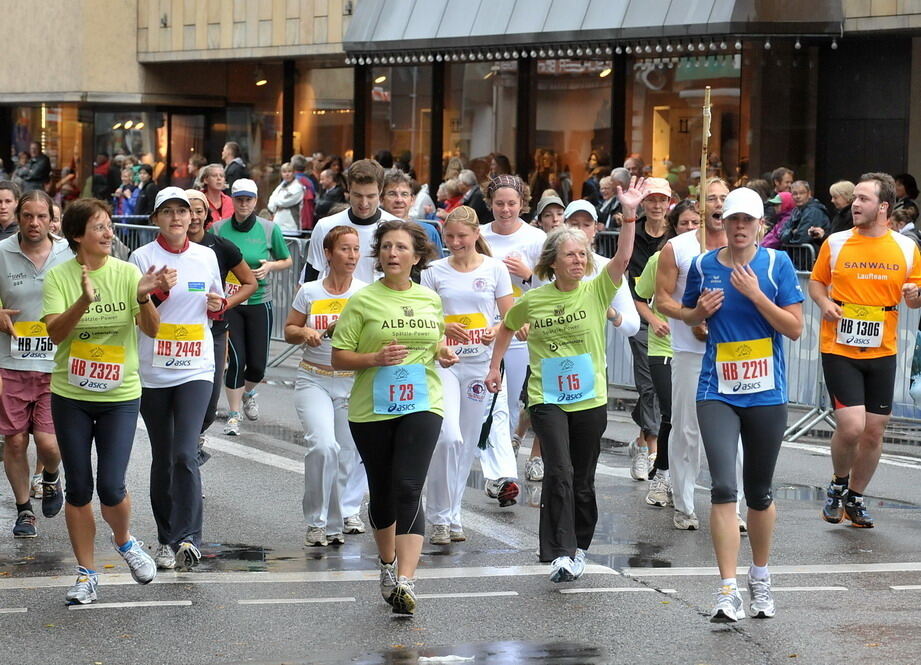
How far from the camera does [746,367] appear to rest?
7.20 meters

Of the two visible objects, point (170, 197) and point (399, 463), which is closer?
point (399, 463)

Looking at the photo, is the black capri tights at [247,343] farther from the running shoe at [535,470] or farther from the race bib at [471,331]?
the race bib at [471,331]

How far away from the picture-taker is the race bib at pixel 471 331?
9.08 metres

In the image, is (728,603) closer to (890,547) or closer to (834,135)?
(890,547)

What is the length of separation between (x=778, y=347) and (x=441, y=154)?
18928mm

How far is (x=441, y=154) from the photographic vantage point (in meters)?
26.0

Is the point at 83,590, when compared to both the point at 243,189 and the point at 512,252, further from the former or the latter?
the point at 243,189

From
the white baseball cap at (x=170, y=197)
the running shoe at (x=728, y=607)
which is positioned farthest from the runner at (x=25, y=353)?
the running shoe at (x=728, y=607)

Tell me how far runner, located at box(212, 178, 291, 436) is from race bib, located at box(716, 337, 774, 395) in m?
5.41

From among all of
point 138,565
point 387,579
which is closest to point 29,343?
point 138,565

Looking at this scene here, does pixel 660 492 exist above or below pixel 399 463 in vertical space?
below

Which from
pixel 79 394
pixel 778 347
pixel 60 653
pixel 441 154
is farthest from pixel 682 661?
pixel 441 154

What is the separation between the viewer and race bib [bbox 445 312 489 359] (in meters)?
9.08

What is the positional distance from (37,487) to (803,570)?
186 inches
